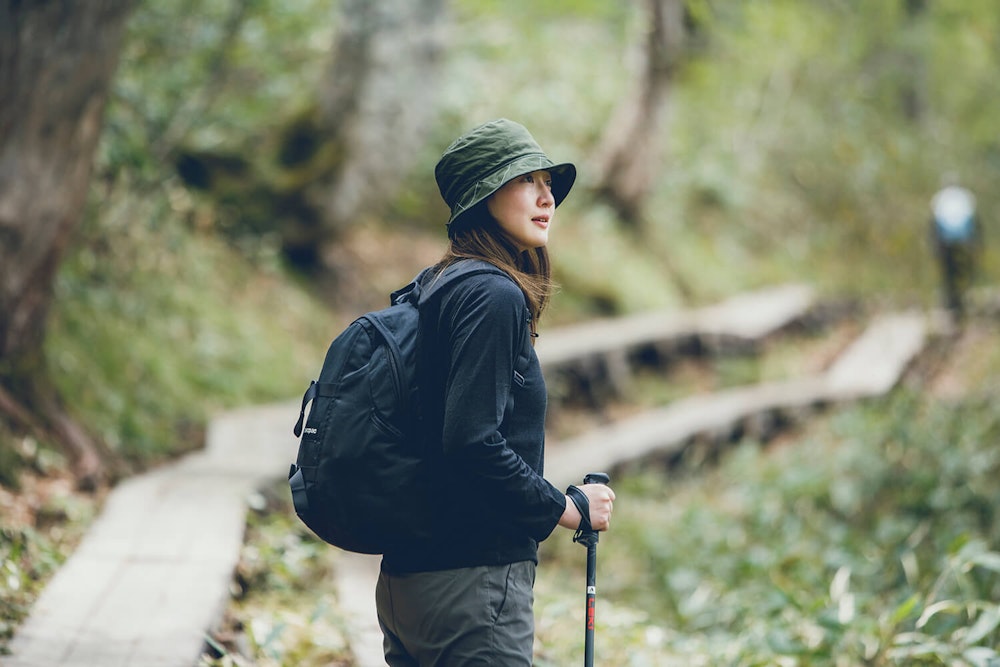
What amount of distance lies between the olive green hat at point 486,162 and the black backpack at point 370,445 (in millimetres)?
197

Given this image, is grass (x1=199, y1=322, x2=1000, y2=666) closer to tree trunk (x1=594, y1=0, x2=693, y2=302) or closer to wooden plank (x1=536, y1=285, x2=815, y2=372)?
wooden plank (x1=536, y1=285, x2=815, y2=372)

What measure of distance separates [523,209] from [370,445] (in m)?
0.72

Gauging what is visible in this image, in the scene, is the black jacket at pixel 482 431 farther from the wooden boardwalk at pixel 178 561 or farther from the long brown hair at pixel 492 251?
the wooden boardwalk at pixel 178 561

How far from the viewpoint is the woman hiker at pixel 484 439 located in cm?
244

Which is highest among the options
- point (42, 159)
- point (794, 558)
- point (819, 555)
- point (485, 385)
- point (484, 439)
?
point (42, 159)

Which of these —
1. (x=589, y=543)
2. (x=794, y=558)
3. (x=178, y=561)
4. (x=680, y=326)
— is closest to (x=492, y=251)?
(x=589, y=543)

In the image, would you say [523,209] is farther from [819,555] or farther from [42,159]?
[819,555]

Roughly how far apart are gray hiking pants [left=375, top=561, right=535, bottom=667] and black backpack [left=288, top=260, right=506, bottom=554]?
14cm

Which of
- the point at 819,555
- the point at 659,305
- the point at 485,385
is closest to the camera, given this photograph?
the point at 485,385

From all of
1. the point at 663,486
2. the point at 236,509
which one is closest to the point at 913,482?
the point at 663,486

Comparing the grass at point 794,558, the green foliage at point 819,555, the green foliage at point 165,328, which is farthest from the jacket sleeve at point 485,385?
the green foliage at point 165,328

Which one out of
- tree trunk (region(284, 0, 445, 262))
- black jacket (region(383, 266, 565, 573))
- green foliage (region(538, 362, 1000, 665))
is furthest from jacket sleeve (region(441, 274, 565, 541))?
tree trunk (region(284, 0, 445, 262))

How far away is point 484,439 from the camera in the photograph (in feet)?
7.93

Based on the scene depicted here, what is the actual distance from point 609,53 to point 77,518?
1638cm
